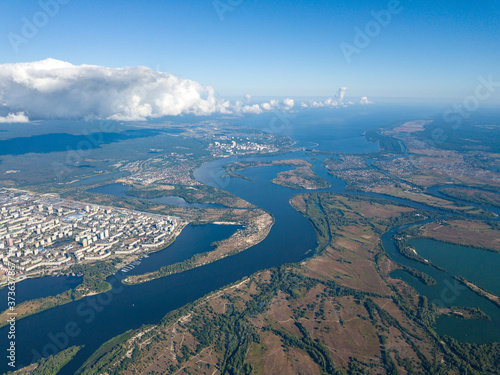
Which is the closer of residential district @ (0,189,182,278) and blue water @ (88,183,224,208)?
residential district @ (0,189,182,278)

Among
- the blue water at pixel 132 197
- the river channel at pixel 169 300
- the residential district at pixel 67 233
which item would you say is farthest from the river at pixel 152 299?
the blue water at pixel 132 197

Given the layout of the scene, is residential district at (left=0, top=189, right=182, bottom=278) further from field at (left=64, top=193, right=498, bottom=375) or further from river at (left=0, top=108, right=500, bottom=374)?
field at (left=64, top=193, right=498, bottom=375)

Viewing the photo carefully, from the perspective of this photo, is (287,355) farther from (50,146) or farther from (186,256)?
(50,146)

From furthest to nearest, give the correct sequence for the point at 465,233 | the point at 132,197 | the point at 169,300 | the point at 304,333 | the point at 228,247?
the point at 132,197 < the point at 465,233 < the point at 228,247 < the point at 169,300 < the point at 304,333

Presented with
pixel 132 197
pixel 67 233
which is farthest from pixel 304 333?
pixel 132 197

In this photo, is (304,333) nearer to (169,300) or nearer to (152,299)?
(169,300)

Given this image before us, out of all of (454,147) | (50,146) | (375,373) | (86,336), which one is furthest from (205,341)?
(454,147)

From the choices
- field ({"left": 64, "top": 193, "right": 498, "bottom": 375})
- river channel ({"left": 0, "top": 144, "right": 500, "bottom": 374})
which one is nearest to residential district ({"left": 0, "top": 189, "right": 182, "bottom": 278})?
river channel ({"left": 0, "top": 144, "right": 500, "bottom": 374})

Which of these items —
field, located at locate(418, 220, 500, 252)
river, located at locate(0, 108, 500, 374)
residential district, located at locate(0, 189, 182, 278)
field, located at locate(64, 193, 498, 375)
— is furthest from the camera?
field, located at locate(418, 220, 500, 252)

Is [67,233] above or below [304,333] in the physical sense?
above

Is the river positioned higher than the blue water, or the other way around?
the blue water
